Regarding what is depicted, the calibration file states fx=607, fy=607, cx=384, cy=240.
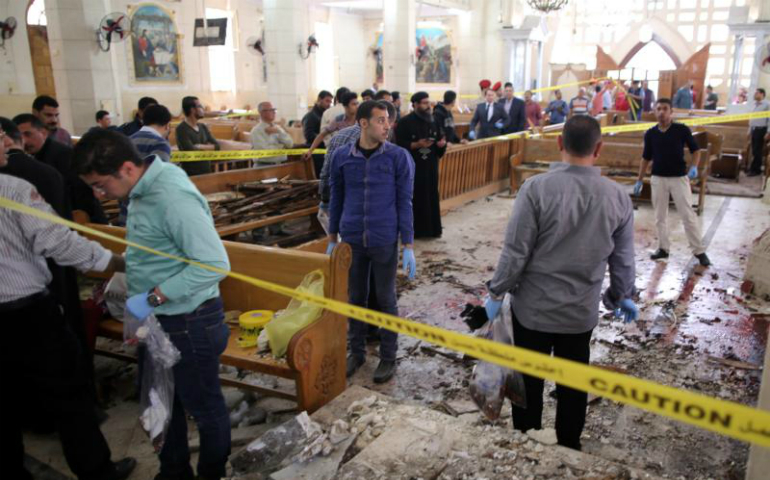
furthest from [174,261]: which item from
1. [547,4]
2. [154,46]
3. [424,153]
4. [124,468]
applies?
[154,46]

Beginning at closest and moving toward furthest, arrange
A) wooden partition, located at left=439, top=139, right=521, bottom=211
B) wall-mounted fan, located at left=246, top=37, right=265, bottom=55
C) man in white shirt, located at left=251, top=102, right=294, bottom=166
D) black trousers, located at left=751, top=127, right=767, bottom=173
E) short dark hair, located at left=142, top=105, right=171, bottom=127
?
short dark hair, located at left=142, top=105, right=171, bottom=127
man in white shirt, located at left=251, top=102, right=294, bottom=166
wooden partition, located at left=439, top=139, right=521, bottom=211
black trousers, located at left=751, top=127, right=767, bottom=173
wall-mounted fan, located at left=246, top=37, right=265, bottom=55

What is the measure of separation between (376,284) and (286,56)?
1139 centimetres

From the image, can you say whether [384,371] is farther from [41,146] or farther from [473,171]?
[473,171]

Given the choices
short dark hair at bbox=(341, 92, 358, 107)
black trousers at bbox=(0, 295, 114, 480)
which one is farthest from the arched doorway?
black trousers at bbox=(0, 295, 114, 480)

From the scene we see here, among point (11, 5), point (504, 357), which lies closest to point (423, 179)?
point (504, 357)

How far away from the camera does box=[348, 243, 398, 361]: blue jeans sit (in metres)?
4.32

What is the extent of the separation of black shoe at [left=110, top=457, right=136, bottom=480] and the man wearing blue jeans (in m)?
0.75

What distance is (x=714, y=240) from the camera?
8211mm

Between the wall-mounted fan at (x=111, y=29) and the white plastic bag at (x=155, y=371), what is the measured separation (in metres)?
9.40

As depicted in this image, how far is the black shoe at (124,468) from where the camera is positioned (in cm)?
334

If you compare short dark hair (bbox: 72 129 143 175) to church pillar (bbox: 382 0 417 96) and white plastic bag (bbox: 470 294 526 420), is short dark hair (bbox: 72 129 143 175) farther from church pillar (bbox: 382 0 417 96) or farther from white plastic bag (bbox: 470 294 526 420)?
church pillar (bbox: 382 0 417 96)

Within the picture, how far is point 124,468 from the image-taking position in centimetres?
341

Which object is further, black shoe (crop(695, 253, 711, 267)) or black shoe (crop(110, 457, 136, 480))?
black shoe (crop(695, 253, 711, 267))

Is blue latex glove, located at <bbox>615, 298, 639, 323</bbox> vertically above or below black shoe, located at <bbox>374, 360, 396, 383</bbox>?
above
